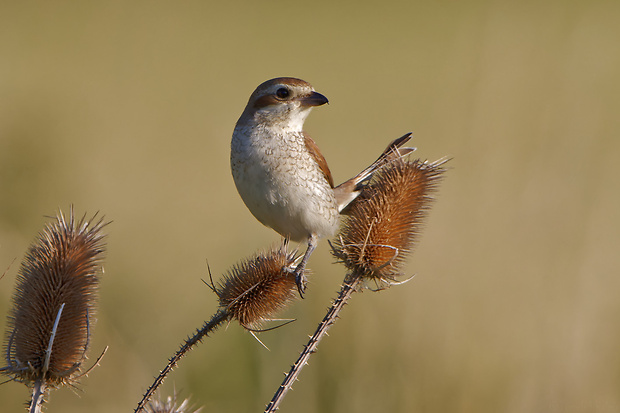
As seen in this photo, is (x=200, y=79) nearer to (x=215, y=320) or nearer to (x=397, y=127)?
(x=397, y=127)

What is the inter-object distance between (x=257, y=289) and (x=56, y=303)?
97 centimetres

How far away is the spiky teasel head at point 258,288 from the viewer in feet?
11.3

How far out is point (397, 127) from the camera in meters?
13.2

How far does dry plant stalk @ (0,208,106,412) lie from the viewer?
2980mm

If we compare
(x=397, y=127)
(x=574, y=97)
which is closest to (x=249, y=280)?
(x=574, y=97)

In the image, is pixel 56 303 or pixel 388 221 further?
pixel 388 221

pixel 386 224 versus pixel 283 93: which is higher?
pixel 283 93

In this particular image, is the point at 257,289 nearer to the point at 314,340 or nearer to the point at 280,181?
the point at 314,340

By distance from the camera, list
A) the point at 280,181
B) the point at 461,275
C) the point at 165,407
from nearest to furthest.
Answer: the point at 165,407
the point at 280,181
the point at 461,275

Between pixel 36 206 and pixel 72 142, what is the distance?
8.10 feet

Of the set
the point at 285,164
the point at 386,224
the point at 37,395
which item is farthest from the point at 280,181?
the point at 37,395

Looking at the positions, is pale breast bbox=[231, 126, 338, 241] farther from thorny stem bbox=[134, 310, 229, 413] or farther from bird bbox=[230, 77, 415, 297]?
thorny stem bbox=[134, 310, 229, 413]

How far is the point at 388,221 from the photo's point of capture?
371 centimetres

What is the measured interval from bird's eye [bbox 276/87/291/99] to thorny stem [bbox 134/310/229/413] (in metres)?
2.05
